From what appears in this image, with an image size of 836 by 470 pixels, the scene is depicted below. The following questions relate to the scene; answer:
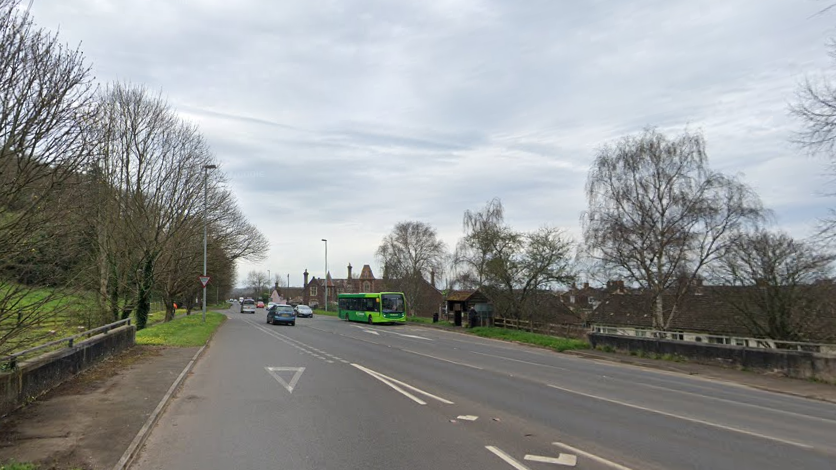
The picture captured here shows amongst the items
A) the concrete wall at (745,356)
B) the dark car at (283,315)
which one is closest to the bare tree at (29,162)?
the concrete wall at (745,356)

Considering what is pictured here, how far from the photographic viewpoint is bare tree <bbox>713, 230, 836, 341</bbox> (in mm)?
18750

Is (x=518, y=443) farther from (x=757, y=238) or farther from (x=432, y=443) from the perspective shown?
(x=757, y=238)

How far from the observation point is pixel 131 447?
675cm

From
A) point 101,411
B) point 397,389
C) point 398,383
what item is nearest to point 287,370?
point 398,383

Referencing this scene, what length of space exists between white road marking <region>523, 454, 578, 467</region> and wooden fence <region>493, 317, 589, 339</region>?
981 inches

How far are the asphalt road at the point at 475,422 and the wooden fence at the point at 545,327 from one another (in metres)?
15.5

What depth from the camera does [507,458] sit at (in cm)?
660

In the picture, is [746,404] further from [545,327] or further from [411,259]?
[411,259]

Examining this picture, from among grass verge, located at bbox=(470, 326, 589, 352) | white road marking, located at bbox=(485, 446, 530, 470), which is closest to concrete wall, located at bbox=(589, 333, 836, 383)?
grass verge, located at bbox=(470, 326, 589, 352)

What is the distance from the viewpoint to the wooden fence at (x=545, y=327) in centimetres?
3111

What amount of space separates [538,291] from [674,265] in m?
10.6

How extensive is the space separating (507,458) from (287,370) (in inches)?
385

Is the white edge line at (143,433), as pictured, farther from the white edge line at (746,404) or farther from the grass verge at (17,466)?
the white edge line at (746,404)

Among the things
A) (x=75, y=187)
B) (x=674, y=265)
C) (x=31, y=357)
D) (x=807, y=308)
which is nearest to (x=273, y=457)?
(x=75, y=187)
